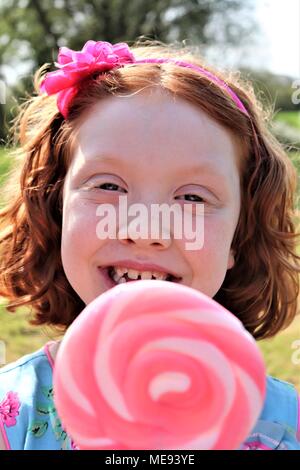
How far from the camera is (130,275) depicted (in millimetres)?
2359

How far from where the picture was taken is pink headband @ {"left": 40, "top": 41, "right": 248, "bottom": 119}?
2.73 m

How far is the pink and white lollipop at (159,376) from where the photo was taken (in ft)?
5.45

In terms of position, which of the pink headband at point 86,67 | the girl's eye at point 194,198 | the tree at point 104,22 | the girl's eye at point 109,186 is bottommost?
the girl's eye at point 194,198

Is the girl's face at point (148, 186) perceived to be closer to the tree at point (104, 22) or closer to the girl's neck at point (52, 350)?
the girl's neck at point (52, 350)

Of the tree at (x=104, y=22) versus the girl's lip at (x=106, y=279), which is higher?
the tree at (x=104, y=22)

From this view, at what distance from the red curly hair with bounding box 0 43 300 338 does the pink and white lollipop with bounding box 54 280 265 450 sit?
1090mm

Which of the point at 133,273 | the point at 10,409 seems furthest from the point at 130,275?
the point at 10,409

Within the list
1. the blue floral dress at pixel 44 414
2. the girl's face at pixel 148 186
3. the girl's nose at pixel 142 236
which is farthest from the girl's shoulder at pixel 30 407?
the girl's nose at pixel 142 236

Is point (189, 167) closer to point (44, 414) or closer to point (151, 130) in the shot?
point (151, 130)

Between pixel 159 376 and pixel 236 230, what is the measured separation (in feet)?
4.38

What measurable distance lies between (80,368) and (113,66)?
55.5 inches

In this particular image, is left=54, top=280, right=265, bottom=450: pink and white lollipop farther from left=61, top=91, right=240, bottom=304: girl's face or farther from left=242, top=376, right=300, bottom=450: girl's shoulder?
left=242, top=376, right=300, bottom=450: girl's shoulder

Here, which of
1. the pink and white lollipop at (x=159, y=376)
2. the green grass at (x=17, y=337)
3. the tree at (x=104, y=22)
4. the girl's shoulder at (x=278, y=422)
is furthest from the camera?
the tree at (x=104, y=22)
